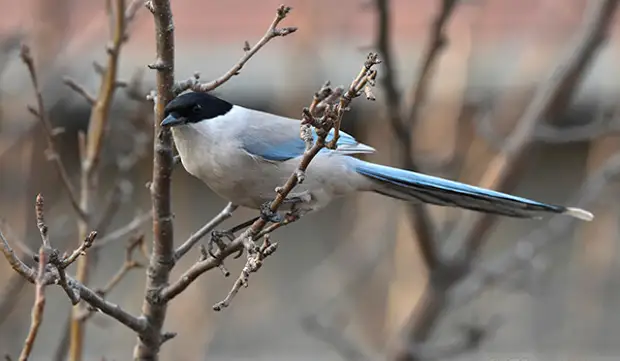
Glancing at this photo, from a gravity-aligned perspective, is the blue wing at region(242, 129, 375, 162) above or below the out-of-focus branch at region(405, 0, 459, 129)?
below

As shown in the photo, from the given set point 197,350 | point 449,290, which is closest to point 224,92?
point 197,350

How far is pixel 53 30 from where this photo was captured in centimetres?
326

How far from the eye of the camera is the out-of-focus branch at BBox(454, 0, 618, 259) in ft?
9.70

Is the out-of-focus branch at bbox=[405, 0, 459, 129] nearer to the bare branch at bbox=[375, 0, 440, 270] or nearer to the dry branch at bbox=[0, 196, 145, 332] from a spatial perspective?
the bare branch at bbox=[375, 0, 440, 270]

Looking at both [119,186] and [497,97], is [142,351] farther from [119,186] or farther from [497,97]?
[497,97]

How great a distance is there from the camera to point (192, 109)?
193cm

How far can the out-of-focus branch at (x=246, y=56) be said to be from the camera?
5.38 feet

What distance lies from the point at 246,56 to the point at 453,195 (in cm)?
81

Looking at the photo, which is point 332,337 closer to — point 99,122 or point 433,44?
point 433,44

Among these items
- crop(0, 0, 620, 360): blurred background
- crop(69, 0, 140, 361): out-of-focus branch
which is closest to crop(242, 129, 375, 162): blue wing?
crop(69, 0, 140, 361): out-of-focus branch

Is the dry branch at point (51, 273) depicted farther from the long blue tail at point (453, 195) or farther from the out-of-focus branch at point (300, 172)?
the long blue tail at point (453, 195)

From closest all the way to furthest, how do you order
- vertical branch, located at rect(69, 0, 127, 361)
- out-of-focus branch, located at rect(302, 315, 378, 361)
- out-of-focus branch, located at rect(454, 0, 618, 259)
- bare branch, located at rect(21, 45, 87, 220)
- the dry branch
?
the dry branch
bare branch, located at rect(21, 45, 87, 220)
vertical branch, located at rect(69, 0, 127, 361)
out-of-focus branch, located at rect(454, 0, 618, 259)
out-of-focus branch, located at rect(302, 315, 378, 361)

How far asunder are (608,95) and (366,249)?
197 centimetres

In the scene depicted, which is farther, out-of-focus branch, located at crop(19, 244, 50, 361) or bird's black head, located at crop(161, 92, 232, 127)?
bird's black head, located at crop(161, 92, 232, 127)
